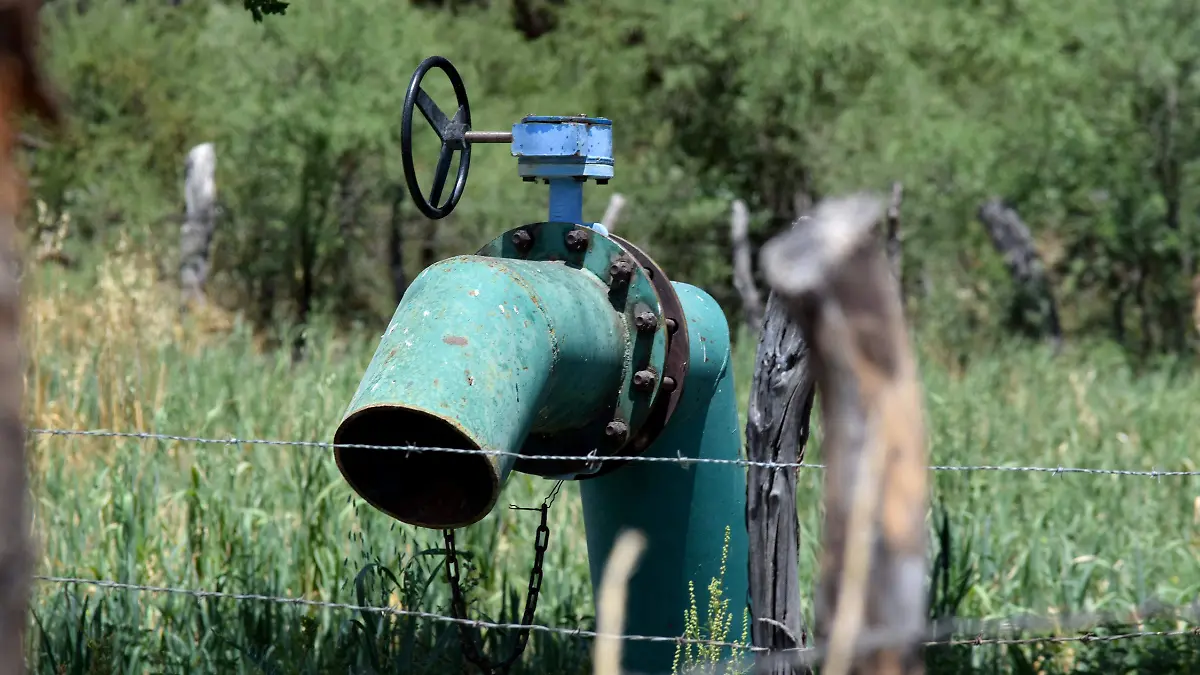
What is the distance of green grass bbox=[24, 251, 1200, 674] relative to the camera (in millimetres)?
3883

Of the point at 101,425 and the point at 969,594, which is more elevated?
the point at 101,425

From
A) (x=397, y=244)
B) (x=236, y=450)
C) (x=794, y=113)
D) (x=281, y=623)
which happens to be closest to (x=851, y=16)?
(x=794, y=113)

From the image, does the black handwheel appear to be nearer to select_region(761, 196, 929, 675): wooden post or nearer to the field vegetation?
the field vegetation

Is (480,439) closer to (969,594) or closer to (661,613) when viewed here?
(661,613)

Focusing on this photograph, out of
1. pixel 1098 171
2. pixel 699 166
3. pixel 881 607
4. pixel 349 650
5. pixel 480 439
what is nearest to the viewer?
pixel 881 607

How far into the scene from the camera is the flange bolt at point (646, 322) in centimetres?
301

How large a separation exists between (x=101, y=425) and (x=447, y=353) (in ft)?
11.7

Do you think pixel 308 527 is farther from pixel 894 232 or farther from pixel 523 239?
pixel 894 232

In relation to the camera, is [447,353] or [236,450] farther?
[236,450]

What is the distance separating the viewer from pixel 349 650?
12.7ft

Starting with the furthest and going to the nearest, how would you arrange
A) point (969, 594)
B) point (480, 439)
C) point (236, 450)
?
point (236, 450)
point (969, 594)
point (480, 439)

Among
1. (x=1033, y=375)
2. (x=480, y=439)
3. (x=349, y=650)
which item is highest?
(x=1033, y=375)

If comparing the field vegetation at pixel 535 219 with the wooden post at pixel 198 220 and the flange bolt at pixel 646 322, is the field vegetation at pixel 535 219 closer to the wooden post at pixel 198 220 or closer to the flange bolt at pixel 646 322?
the wooden post at pixel 198 220

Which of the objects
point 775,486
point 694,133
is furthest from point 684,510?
point 694,133
